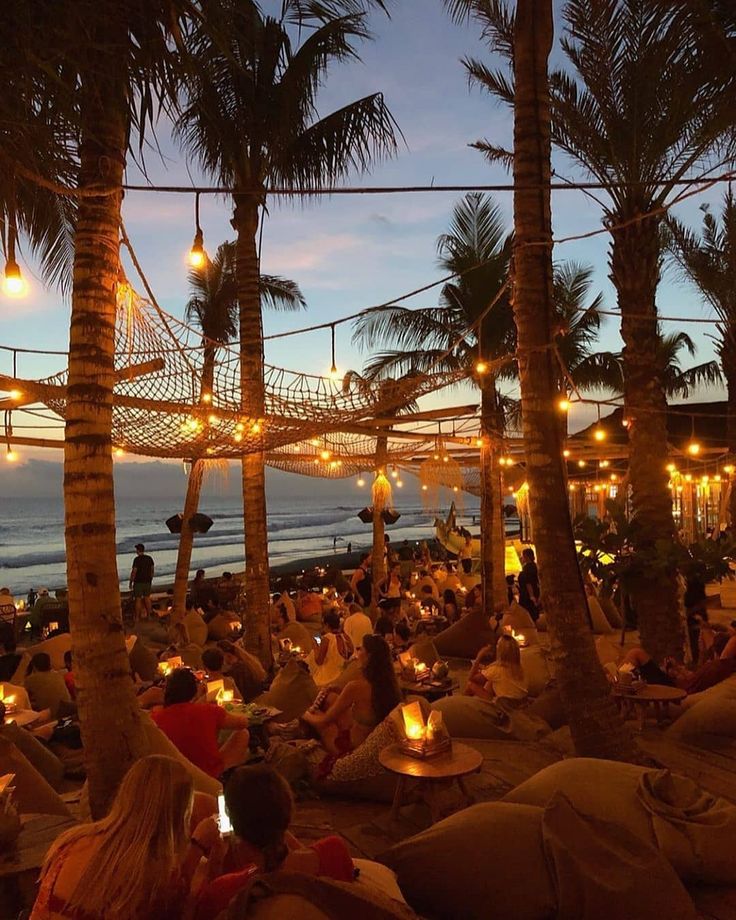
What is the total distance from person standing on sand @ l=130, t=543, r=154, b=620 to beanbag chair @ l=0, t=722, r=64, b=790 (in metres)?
6.91

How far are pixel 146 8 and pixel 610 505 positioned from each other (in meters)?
5.35

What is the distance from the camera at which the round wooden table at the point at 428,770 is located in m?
3.54

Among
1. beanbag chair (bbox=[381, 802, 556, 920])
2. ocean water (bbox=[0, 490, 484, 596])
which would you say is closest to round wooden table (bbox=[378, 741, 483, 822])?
beanbag chair (bbox=[381, 802, 556, 920])

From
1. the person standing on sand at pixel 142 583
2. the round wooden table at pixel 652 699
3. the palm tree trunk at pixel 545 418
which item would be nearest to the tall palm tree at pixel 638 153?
the round wooden table at pixel 652 699

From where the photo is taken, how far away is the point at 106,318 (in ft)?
9.84

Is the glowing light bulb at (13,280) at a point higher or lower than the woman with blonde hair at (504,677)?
higher

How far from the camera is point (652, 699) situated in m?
5.04

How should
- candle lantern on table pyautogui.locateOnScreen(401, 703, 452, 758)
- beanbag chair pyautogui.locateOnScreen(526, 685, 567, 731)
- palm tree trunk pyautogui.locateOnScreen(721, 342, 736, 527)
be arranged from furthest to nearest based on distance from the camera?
palm tree trunk pyautogui.locateOnScreen(721, 342, 736, 527)
beanbag chair pyautogui.locateOnScreen(526, 685, 567, 731)
candle lantern on table pyautogui.locateOnScreen(401, 703, 452, 758)

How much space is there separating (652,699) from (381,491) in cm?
726

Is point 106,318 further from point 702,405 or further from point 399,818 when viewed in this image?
point 702,405

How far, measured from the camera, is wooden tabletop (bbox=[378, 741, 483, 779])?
11.6ft

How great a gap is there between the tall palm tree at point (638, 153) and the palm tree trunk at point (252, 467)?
2.97 meters

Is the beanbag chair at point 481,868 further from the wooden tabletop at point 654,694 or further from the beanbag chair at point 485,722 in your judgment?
the wooden tabletop at point 654,694

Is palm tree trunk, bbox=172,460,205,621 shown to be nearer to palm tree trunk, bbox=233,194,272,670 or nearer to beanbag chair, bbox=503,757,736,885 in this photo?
palm tree trunk, bbox=233,194,272,670
